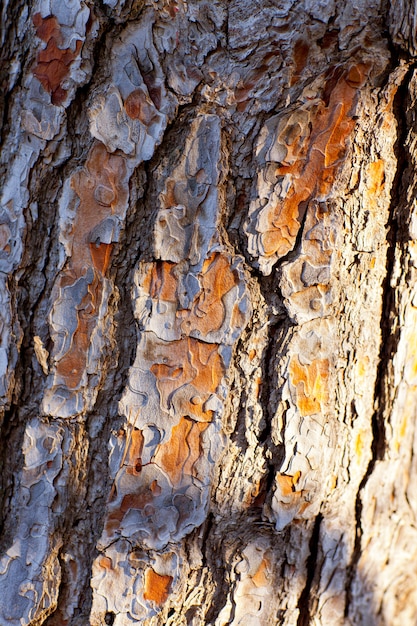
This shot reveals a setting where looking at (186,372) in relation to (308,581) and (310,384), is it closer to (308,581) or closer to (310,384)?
(310,384)

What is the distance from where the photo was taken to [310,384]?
0.87 meters

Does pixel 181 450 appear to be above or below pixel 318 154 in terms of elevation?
below

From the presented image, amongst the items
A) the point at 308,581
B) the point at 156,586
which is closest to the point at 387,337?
the point at 308,581

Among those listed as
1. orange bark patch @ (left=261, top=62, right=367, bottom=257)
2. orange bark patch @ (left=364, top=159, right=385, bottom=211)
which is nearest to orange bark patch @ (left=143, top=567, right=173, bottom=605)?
orange bark patch @ (left=261, top=62, right=367, bottom=257)

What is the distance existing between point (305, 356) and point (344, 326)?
8cm

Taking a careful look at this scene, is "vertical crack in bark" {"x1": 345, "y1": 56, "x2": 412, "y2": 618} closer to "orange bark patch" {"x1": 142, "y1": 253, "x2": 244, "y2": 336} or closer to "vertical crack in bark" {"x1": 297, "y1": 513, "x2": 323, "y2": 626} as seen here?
"vertical crack in bark" {"x1": 297, "y1": 513, "x2": 323, "y2": 626}

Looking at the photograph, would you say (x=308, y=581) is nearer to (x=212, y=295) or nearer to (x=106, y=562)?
(x=106, y=562)

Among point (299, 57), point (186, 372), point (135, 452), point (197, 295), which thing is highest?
point (299, 57)

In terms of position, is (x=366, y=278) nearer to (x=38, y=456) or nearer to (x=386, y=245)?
(x=386, y=245)

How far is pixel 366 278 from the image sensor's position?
894 mm

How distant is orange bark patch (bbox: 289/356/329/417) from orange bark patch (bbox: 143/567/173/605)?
34 centimetres

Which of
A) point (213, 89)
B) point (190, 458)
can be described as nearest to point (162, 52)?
point (213, 89)

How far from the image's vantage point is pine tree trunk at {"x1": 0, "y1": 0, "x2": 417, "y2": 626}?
84 cm

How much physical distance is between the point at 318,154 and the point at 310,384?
357 millimetres
